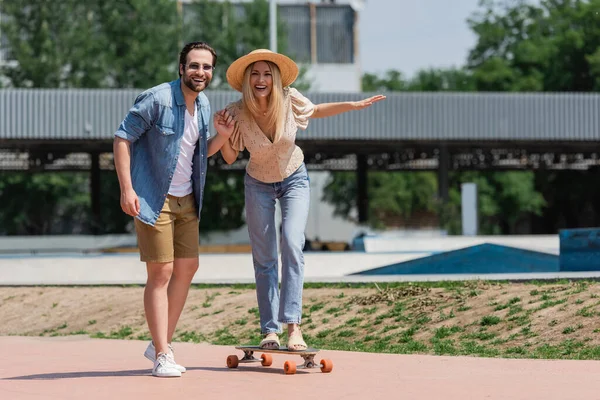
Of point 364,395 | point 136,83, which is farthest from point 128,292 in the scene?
point 136,83

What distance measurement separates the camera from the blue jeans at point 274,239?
8.04m

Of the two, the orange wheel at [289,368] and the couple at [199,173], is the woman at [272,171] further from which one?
the orange wheel at [289,368]

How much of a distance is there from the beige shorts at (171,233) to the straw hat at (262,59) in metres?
0.87

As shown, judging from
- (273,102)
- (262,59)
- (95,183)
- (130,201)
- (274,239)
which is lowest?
(95,183)

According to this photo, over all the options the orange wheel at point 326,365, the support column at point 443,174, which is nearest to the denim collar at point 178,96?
the orange wheel at point 326,365

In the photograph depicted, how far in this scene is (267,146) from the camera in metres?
8.03

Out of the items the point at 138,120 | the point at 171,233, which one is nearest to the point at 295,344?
the point at 171,233

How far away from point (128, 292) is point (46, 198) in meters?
49.7

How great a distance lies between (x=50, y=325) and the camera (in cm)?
1558

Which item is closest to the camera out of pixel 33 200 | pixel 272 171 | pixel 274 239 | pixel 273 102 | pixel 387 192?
pixel 273 102

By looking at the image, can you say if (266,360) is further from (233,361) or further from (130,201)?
(130,201)

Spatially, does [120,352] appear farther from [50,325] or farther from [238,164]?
[238,164]

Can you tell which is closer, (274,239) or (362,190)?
(274,239)

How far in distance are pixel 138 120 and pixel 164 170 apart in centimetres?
36
